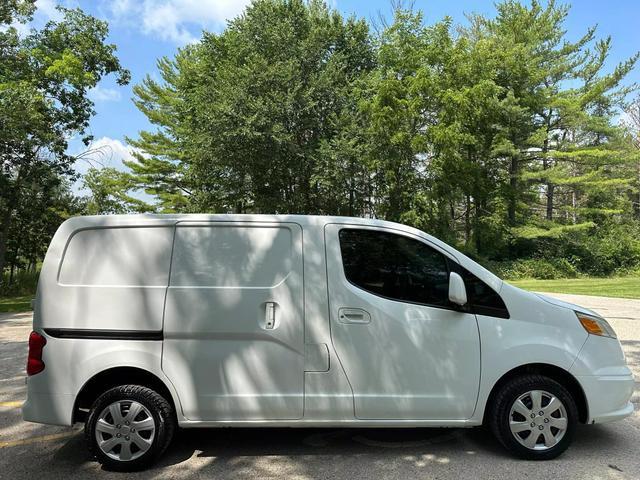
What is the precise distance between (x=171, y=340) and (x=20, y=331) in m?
9.91

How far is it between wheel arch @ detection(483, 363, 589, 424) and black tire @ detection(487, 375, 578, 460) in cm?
5

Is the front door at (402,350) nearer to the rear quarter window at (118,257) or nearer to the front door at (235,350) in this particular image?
the front door at (235,350)

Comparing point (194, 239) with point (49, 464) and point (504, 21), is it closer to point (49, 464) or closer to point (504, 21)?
point (49, 464)

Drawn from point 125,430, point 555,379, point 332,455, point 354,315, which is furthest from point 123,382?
point 555,379

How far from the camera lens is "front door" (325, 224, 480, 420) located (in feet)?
12.6

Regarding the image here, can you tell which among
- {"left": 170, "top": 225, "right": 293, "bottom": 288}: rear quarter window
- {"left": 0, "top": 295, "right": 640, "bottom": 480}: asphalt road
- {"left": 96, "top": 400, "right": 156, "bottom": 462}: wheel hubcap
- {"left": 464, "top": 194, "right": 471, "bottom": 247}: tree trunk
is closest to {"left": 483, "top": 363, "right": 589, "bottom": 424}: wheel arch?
{"left": 0, "top": 295, "right": 640, "bottom": 480}: asphalt road

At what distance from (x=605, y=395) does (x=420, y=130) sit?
26.4 m

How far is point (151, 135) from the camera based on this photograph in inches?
1574

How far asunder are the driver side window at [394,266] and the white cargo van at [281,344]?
1 centimetres

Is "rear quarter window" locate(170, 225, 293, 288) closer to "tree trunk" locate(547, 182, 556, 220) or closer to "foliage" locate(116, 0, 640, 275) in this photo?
"foliage" locate(116, 0, 640, 275)

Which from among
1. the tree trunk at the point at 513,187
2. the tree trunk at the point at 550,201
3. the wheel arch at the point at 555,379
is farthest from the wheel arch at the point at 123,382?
the tree trunk at the point at 550,201

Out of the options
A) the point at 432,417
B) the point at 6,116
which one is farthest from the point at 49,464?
the point at 6,116

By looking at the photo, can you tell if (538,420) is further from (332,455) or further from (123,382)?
(123,382)

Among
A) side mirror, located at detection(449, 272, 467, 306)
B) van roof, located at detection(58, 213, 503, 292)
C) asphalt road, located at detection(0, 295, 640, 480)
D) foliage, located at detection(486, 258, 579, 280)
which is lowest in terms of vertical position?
asphalt road, located at detection(0, 295, 640, 480)
